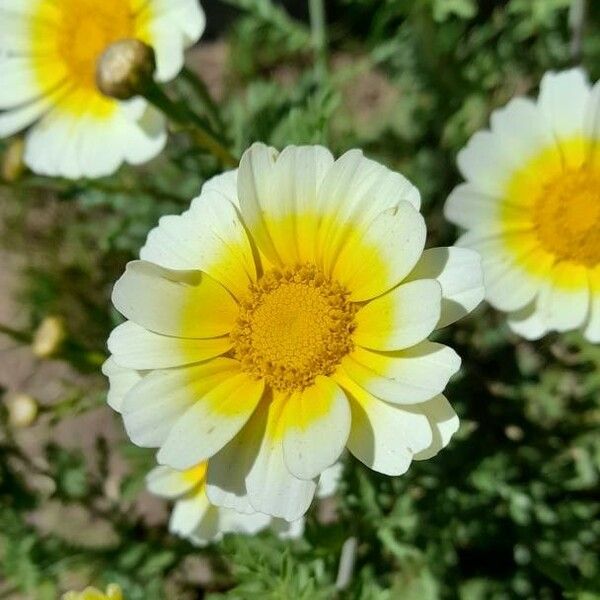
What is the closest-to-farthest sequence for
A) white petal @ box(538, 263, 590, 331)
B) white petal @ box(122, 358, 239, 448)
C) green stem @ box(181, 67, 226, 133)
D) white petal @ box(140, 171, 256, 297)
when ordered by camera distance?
white petal @ box(122, 358, 239, 448) → white petal @ box(140, 171, 256, 297) → white petal @ box(538, 263, 590, 331) → green stem @ box(181, 67, 226, 133)

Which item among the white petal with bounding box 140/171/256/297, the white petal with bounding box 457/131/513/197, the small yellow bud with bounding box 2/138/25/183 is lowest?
the white petal with bounding box 140/171/256/297

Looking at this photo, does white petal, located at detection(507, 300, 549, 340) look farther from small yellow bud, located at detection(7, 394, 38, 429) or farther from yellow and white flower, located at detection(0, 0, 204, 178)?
small yellow bud, located at detection(7, 394, 38, 429)

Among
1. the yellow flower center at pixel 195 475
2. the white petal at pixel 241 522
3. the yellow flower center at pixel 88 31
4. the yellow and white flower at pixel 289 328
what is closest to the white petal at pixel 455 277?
the yellow and white flower at pixel 289 328

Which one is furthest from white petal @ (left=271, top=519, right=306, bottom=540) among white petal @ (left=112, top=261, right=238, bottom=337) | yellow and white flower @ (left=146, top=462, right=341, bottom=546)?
white petal @ (left=112, top=261, right=238, bottom=337)

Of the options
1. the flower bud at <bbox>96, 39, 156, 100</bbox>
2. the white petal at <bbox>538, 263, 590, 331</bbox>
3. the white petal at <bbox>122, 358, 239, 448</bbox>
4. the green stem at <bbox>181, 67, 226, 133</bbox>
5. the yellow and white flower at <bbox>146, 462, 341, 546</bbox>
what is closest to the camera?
the white petal at <bbox>122, 358, 239, 448</bbox>

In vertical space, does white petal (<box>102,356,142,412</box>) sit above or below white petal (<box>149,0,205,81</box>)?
below

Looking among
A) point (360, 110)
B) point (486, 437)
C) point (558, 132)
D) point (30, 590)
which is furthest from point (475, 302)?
point (360, 110)

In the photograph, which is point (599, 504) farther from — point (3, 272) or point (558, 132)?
point (3, 272)
